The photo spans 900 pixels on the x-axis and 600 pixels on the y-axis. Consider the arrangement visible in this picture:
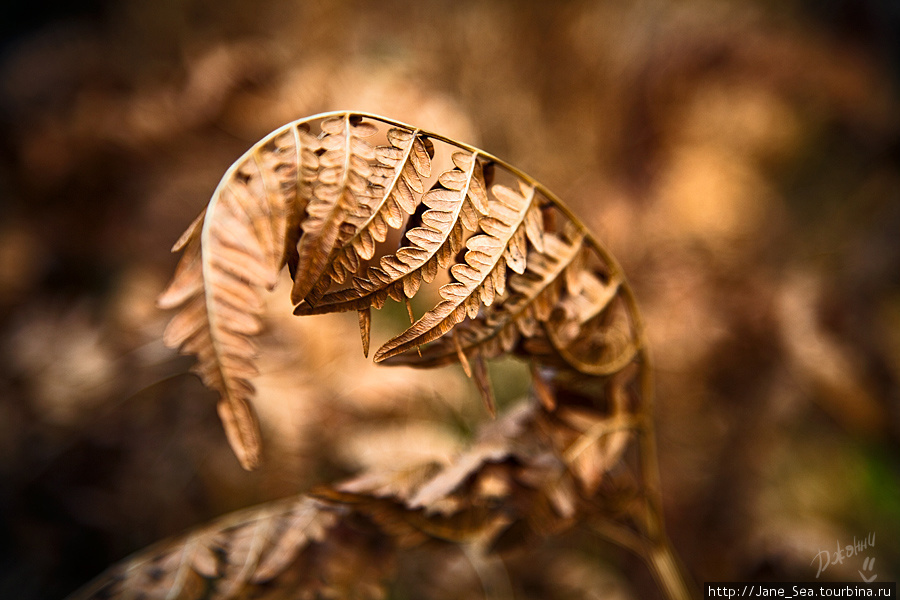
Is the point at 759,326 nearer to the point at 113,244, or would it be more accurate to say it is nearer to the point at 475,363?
the point at 475,363

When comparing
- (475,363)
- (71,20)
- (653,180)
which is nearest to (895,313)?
(653,180)

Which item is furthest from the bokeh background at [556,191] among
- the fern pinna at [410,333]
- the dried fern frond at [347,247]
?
the dried fern frond at [347,247]

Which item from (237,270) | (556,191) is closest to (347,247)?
(237,270)

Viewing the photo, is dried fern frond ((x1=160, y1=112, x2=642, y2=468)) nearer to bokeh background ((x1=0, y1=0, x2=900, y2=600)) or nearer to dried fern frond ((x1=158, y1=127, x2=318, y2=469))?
dried fern frond ((x1=158, y1=127, x2=318, y2=469))

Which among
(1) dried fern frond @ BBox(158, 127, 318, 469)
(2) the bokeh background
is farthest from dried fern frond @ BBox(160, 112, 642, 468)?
(2) the bokeh background

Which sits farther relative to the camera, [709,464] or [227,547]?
[709,464]

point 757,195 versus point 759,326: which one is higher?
point 757,195

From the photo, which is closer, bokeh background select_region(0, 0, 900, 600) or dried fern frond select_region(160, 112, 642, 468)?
dried fern frond select_region(160, 112, 642, 468)
